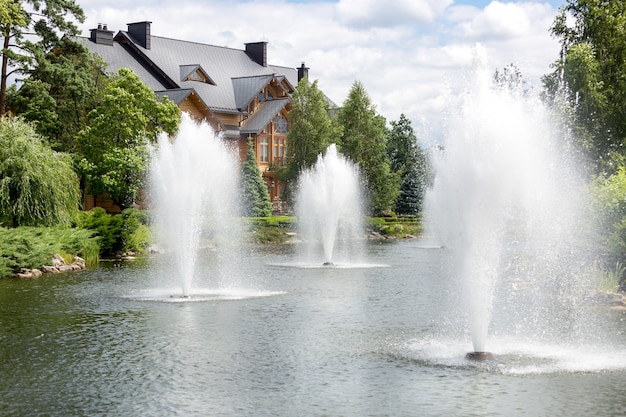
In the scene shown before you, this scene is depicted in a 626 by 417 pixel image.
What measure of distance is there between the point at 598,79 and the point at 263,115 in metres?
30.9

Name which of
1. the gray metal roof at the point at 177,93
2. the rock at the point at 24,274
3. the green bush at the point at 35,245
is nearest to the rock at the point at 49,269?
the green bush at the point at 35,245

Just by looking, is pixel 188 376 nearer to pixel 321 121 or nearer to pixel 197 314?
pixel 197 314

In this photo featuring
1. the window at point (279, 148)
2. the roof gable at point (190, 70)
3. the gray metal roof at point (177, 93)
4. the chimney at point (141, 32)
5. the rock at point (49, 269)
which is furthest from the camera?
the window at point (279, 148)

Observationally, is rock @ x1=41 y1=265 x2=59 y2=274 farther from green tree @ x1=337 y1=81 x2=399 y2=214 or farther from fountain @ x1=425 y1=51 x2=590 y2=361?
green tree @ x1=337 y1=81 x2=399 y2=214

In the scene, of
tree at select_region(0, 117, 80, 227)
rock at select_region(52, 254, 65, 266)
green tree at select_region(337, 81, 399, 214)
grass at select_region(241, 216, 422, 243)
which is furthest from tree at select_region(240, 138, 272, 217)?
rock at select_region(52, 254, 65, 266)

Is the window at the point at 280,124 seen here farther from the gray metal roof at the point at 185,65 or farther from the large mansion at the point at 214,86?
the gray metal roof at the point at 185,65

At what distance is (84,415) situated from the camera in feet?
37.5

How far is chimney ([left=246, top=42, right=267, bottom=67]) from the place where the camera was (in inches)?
2955

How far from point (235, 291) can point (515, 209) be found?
1131 inches

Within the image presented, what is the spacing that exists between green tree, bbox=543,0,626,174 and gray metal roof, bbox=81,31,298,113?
29.9m

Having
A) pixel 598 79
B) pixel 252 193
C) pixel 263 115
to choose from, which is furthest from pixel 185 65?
pixel 598 79

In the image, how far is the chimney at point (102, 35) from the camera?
61.1m

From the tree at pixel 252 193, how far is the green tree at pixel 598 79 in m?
21.0

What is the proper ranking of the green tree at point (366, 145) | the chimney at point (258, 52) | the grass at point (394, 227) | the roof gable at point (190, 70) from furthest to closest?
the chimney at point (258, 52) → the roof gable at point (190, 70) → the green tree at point (366, 145) → the grass at point (394, 227)
